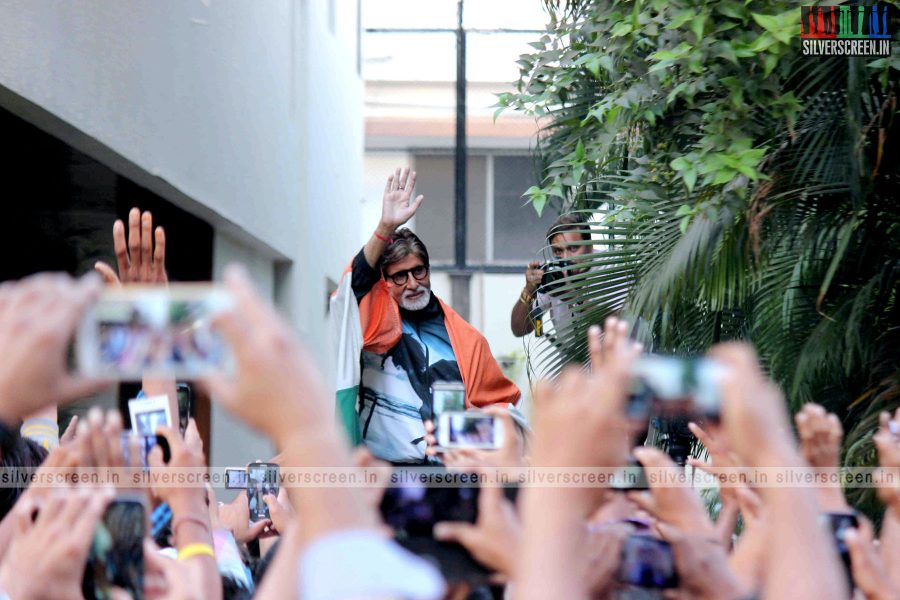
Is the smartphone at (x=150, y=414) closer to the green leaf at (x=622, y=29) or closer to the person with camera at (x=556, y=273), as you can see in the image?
the green leaf at (x=622, y=29)

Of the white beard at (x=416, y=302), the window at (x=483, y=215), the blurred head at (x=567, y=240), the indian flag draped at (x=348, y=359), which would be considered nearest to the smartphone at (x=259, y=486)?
the indian flag draped at (x=348, y=359)

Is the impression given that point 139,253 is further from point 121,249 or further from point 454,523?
point 454,523

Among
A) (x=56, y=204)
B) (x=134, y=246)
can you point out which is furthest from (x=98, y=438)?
(x=56, y=204)

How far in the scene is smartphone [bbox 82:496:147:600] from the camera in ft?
6.06

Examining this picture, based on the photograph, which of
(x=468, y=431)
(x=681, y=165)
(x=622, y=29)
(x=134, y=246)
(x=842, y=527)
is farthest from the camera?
(x=622, y=29)

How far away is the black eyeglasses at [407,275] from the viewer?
4473 millimetres

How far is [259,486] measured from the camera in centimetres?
394

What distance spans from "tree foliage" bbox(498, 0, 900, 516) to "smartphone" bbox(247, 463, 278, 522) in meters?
1.45

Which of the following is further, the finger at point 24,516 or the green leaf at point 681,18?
the green leaf at point 681,18

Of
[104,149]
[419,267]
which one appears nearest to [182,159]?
[104,149]

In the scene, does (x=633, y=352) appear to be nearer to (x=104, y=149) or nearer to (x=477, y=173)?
(x=104, y=149)

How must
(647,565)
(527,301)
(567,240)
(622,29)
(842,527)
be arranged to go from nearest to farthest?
(647,565), (842,527), (622,29), (567,240), (527,301)

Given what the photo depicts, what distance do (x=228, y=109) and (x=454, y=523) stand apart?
636 cm

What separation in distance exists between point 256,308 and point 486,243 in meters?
10.0
